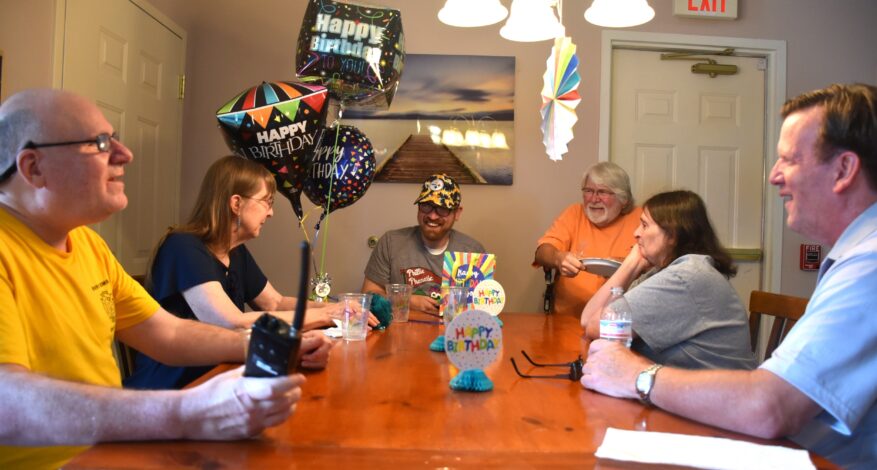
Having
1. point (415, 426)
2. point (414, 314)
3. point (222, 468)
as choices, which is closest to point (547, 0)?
point (414, 314)

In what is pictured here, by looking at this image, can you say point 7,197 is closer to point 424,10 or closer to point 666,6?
point 424,10

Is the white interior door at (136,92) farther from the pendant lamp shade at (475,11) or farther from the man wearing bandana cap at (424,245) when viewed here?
the pendant lamp shade at (475,11)

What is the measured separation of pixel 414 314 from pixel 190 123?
2.00 metres

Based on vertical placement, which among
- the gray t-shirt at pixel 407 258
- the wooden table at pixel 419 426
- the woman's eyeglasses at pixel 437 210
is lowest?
the wooden table at pixel 419 426

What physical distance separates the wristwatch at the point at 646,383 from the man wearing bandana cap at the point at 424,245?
1963 mm

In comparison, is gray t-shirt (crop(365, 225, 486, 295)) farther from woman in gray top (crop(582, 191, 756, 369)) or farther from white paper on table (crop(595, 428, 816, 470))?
white paper on table (crop(595, 428, 816, 470))


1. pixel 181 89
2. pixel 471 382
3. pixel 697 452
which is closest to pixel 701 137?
pixel 181 89

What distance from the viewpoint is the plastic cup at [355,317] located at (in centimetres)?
188

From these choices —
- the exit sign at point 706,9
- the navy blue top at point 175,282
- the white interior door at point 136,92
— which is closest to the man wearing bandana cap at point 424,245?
the white interior door at point 136,92

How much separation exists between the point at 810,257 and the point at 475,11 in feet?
9.17

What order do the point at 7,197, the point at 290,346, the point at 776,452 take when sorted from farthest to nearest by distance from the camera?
the point at 7,197, the point at 776,452, the point at 290,346

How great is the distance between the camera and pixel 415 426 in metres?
1.04

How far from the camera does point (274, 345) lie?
2.72 feet

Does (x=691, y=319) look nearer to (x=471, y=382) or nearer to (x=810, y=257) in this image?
(x=471, y=382)
